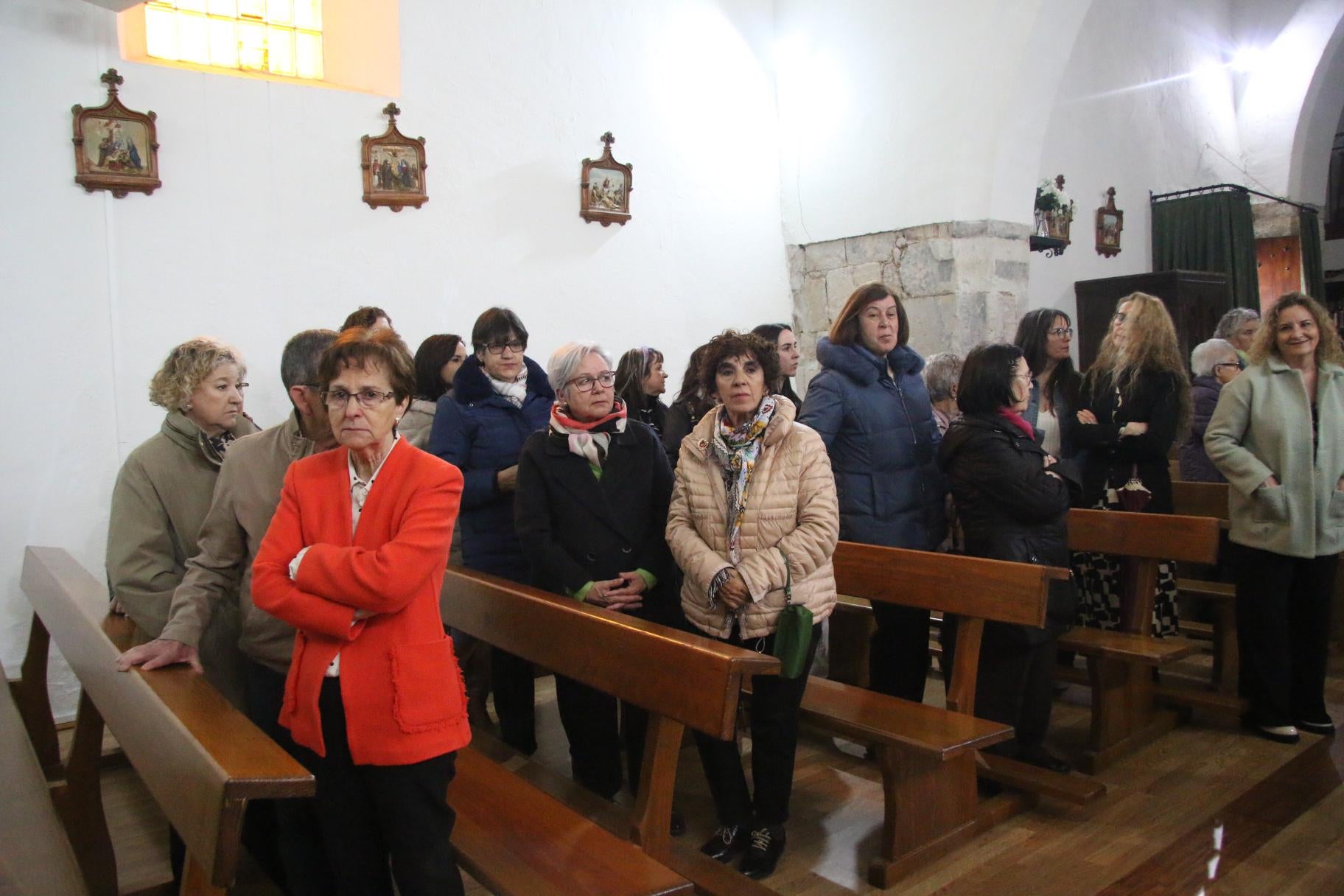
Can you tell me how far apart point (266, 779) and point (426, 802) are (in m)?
0.42

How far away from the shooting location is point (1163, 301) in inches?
305

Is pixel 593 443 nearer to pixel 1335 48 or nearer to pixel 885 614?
pixel 885 614

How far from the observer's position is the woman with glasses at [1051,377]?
438 centimetres

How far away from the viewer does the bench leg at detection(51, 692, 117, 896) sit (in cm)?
271

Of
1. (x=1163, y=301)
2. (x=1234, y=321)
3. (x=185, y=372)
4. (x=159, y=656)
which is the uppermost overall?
(x=1163, y=301)

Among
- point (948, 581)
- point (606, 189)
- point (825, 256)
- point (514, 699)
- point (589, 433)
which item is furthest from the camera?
point (825, 256)

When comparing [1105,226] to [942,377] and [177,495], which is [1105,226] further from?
[177,495]

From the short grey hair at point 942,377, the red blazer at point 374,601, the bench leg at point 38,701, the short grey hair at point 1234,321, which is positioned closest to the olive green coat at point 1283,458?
the short grey hair at point 942,377

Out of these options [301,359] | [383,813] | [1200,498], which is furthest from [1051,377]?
[383,813]

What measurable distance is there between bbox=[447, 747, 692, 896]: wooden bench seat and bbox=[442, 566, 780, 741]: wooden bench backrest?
0.93ft

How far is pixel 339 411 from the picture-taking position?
1.97m

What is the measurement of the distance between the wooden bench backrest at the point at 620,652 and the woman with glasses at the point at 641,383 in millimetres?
1489

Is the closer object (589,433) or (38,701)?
(589,433)

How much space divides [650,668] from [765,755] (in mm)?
715
